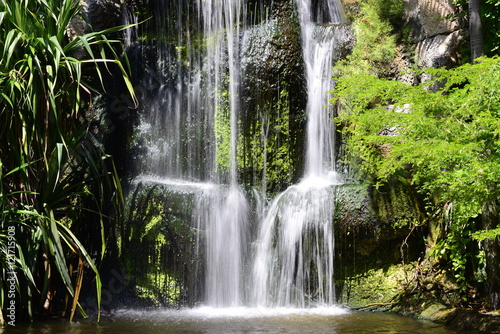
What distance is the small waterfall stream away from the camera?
32.0ft

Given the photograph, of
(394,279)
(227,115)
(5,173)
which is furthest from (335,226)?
(5,173)

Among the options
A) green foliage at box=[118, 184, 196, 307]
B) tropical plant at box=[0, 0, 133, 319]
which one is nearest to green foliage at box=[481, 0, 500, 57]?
green foliage at box=[118, 184, 196, 307]

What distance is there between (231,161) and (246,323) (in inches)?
166

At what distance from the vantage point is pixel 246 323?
26.1 ft

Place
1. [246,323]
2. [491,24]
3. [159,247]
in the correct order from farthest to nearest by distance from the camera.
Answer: [491,24]
[159,247]
[246,323]

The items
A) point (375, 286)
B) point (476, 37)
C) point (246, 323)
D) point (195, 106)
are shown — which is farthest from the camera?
point (195, 106)

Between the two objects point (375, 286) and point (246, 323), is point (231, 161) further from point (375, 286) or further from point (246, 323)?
point (246, 323)

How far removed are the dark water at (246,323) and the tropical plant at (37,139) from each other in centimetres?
59

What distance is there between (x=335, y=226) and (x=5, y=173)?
5.12 m

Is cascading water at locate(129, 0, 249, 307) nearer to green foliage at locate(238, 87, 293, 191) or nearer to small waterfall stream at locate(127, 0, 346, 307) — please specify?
small waterfall stream at locate(127, 0, 346, 307)

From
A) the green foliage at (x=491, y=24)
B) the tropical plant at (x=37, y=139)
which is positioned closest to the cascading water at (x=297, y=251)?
the tropical plant at (x=37, y=139)

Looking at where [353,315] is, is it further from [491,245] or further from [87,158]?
[87,158]

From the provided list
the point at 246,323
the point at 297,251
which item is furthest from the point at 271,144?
the point at 246,323

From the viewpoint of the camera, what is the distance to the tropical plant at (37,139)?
7828 millimetres
